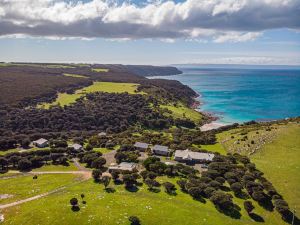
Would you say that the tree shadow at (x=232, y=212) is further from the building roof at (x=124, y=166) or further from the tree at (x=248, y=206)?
the building roof at (x=124, y=166)

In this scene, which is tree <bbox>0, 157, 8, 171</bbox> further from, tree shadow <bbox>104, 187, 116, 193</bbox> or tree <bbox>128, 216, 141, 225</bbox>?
tree <bbox>128, 216, 141, 225</bbox>

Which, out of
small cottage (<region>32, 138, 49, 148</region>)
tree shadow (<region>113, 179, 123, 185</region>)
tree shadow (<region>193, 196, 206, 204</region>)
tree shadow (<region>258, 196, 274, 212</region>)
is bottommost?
small cottage (<region>32, 138, 49, 148</region>)

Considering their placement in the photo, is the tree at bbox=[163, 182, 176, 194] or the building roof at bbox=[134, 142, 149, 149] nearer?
the tree at bbox=[163, 182, 176, 194]

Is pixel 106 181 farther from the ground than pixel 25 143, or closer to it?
farther from the ground

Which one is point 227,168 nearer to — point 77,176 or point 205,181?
point 205,181

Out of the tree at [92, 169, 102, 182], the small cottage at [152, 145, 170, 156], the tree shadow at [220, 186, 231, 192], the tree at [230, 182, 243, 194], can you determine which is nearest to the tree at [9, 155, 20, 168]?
the tree at [92, 169, 102, 182]

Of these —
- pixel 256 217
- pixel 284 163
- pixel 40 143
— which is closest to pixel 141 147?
pixel 40 143

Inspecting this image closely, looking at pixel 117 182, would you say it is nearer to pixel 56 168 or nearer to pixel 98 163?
pixel 98 163
